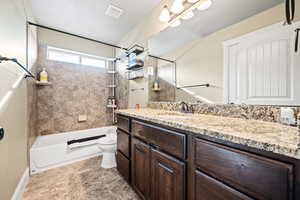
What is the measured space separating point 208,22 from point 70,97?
9.49 feet

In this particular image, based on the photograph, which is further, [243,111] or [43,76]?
[43,76]

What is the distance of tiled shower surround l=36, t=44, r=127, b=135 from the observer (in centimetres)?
245

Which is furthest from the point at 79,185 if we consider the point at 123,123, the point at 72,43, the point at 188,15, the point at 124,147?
the point at 72,43

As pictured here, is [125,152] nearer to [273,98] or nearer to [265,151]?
[265,151]

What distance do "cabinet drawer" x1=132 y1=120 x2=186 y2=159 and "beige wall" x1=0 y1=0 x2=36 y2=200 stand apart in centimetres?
113

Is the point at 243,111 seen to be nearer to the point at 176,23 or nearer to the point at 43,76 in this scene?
the point at 176,23

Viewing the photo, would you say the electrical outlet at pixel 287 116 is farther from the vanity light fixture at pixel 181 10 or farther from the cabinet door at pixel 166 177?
the vanity light fixture at pixel 181 10

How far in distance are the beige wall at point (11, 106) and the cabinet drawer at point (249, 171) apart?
154cm

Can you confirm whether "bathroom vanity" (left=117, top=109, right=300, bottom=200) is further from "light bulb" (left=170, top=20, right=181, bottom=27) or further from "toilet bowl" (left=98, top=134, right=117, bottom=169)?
"light bulb" (left=170, top=20, right=181, bottom=27)

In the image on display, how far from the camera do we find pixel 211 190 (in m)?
0.62

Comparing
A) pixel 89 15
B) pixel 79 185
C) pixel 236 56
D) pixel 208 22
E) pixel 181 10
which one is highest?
pixel 89 15

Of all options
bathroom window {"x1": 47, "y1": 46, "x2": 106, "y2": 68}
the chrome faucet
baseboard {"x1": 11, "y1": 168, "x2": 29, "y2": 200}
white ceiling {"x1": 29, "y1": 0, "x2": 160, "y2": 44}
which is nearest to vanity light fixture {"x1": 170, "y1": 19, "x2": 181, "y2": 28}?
white ceiling {"x1": 29, "y1": 0, "x2": 160, "y2": 44}

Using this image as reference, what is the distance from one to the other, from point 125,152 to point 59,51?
264cm

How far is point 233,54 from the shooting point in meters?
1.10
